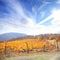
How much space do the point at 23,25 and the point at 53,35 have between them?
73 centimetres

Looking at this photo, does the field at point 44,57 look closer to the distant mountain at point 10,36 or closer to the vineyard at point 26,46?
the vineyard at point 26,46

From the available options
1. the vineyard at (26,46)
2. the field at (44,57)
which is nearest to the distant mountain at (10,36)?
the vineyard at (26,46)

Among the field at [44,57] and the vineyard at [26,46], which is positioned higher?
the vineyard at [26,46]

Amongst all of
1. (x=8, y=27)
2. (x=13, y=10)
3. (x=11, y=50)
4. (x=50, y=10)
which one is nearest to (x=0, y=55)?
(x=11, y=50)

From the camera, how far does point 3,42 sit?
16.0ft

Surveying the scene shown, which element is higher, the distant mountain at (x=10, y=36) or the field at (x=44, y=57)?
the distant mountain at (x=10, y=36)

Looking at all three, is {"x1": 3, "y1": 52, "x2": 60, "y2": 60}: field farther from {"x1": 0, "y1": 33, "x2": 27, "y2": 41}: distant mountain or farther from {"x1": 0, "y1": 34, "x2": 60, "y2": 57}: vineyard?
{"x1": 0, "y1": 33, "x2": 27, "y2": 41}: distant mountain

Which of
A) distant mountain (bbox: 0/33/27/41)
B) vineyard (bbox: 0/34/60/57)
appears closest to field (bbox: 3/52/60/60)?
vineyard (bbox: 0/34/60/57)

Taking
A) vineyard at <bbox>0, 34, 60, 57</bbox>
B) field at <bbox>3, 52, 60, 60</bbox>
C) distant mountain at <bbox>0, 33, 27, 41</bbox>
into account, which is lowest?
field at <bbox>3, 52, 60, 60</bbox>

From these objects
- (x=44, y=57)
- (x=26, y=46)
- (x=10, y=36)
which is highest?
(x=10, y=36)

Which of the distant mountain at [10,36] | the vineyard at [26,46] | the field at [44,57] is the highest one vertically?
the distant mountain at [10,36]

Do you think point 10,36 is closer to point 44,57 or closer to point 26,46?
point 26,46

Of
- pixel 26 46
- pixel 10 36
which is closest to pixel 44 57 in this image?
pixel 26 46

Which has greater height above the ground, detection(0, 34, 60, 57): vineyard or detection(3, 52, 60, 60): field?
detection(0, 34, 60, 57): vineyard
